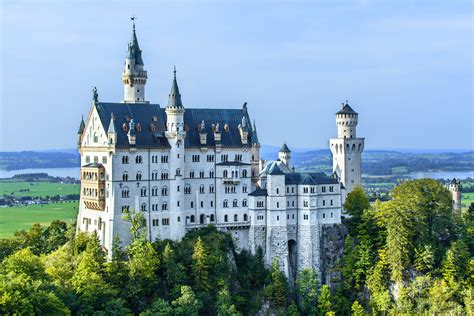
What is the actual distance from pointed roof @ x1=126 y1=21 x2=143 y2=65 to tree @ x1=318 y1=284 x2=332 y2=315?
134 ft

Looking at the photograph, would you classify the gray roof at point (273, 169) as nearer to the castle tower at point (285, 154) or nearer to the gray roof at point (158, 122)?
the gray roof at point (158, 122)

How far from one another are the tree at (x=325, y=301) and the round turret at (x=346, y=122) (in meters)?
29.8

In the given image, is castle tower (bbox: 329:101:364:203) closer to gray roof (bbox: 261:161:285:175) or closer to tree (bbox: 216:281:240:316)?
gray roof (bbox: 261:161:285:175)

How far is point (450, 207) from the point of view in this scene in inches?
5010

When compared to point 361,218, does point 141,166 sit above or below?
above

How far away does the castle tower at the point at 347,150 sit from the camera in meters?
138

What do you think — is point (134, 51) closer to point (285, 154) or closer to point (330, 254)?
point (285, 154)

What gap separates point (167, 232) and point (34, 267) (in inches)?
769

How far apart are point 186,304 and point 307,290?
68.6ft

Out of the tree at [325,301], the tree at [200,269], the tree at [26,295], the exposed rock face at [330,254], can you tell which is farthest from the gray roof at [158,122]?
the tree at [325,301]

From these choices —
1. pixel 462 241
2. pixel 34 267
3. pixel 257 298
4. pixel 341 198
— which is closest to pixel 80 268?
pixel 34 267

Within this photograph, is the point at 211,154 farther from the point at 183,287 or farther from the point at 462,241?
the point at 462,241

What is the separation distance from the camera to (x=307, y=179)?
122062 mm

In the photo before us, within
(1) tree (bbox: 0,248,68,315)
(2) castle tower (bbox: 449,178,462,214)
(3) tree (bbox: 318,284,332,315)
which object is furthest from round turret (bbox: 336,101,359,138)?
(1) tree (bbox: 0,248,68,315)
